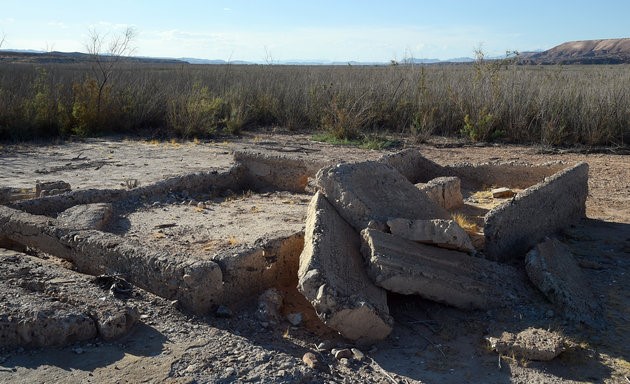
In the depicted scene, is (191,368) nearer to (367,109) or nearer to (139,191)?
(139,191)

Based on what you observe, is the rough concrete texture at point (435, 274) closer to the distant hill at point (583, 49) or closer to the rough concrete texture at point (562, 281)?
the rough concrete texture at point (562, 281)

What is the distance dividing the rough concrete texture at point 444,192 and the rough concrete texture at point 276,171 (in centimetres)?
→ 149

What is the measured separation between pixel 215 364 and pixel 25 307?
1.26 metres

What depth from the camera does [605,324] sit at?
4289 mm

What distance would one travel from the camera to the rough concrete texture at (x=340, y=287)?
3893mm

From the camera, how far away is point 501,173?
307 inches

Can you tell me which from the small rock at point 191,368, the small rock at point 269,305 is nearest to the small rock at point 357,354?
the small rock at point 269,305

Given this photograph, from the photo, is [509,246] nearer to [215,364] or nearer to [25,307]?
[215,364]

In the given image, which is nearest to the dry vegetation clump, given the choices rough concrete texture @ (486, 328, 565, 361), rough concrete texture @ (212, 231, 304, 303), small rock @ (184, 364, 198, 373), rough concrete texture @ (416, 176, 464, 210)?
rough concrete texture @ (416, 176, 464, 210)

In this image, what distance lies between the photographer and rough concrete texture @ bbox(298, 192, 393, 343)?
3.89 m

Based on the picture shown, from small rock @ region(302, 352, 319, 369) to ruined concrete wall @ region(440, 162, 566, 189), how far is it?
4.62 m

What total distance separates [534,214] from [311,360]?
2866 millimetres

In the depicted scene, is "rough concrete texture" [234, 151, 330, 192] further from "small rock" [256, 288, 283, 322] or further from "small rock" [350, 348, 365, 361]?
"small rock" [350, 348, 365, 361]

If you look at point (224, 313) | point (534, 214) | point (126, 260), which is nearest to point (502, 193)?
point (534, 214)
